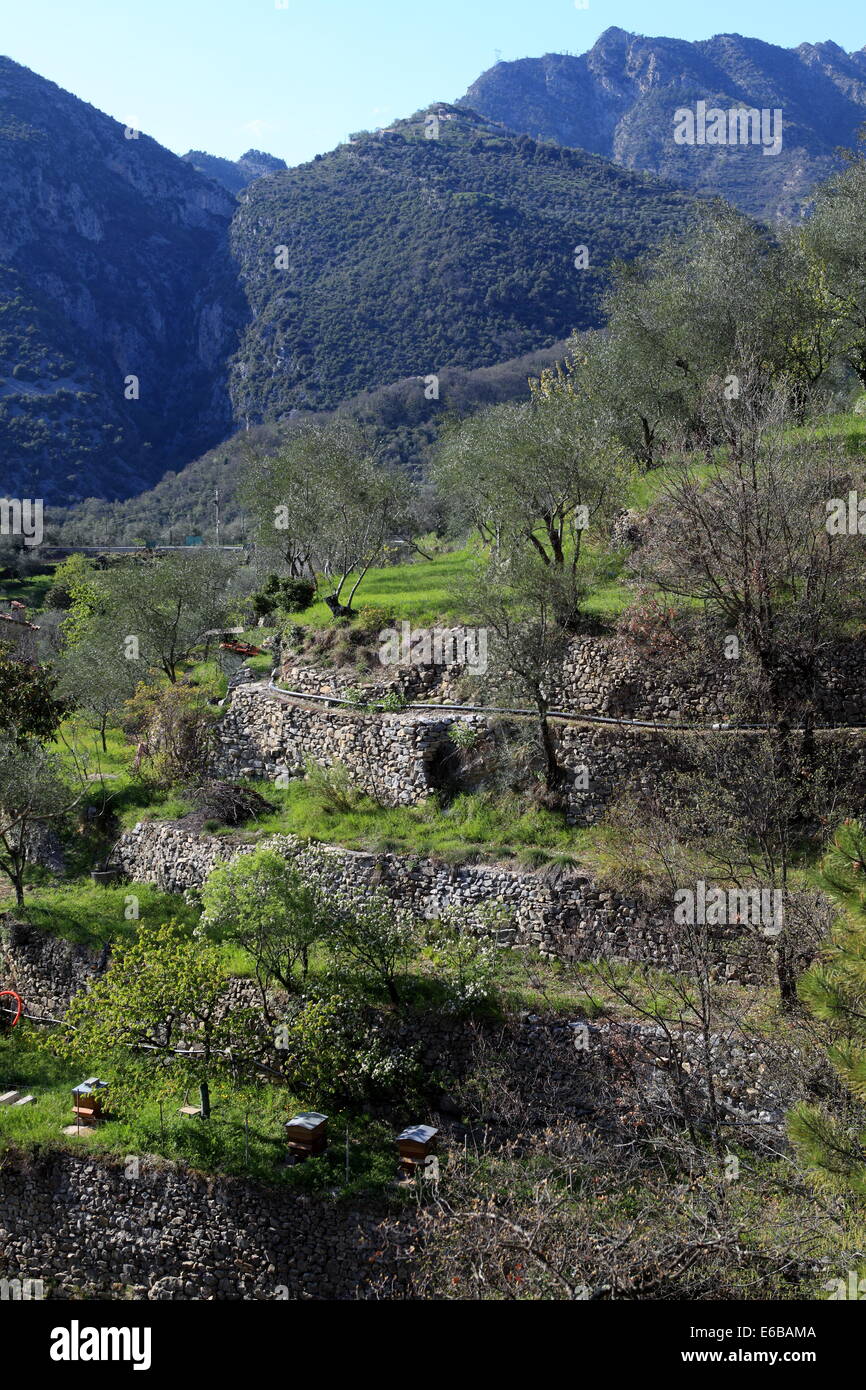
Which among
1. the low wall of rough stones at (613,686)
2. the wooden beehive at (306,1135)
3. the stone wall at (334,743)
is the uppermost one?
the low wall of rough stones at (613,686)

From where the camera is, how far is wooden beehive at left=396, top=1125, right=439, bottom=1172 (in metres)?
14.4

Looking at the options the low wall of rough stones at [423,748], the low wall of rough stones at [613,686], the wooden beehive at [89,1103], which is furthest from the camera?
the low wall of rough stones at [423,748]

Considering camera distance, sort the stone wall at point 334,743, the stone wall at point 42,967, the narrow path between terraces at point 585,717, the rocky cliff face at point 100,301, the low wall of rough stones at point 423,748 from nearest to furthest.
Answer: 1. the narrow path between terraces at point 585,717
2. the low wall of rough stones at point 423,748
3. the stone wall at point 42,967
4. the stone wall at point 334,743
5. the rocky cliff face at point 100,301

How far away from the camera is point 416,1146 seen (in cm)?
1444

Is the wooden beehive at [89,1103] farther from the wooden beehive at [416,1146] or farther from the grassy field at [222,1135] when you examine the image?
the wooden beehive at [416,1146]

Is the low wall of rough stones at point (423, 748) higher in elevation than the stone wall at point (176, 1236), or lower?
higher

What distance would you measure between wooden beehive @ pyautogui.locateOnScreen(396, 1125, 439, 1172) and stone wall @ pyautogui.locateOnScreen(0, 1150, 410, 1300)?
813 mm

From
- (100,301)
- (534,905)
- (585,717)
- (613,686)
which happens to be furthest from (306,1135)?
(100,301)

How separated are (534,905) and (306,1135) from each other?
5833mm

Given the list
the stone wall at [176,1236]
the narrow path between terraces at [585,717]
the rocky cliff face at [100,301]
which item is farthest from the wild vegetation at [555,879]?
the rocky cliff face at [100,301]

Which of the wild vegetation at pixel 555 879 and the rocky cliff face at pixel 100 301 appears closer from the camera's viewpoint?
the wild vegetation at pixel 555 879

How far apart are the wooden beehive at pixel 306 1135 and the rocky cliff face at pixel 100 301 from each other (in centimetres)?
9624

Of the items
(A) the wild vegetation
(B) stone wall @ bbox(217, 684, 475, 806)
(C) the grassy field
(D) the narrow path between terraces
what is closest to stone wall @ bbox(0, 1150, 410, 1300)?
(C) the grassy field

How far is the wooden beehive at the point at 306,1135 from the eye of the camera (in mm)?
14938
